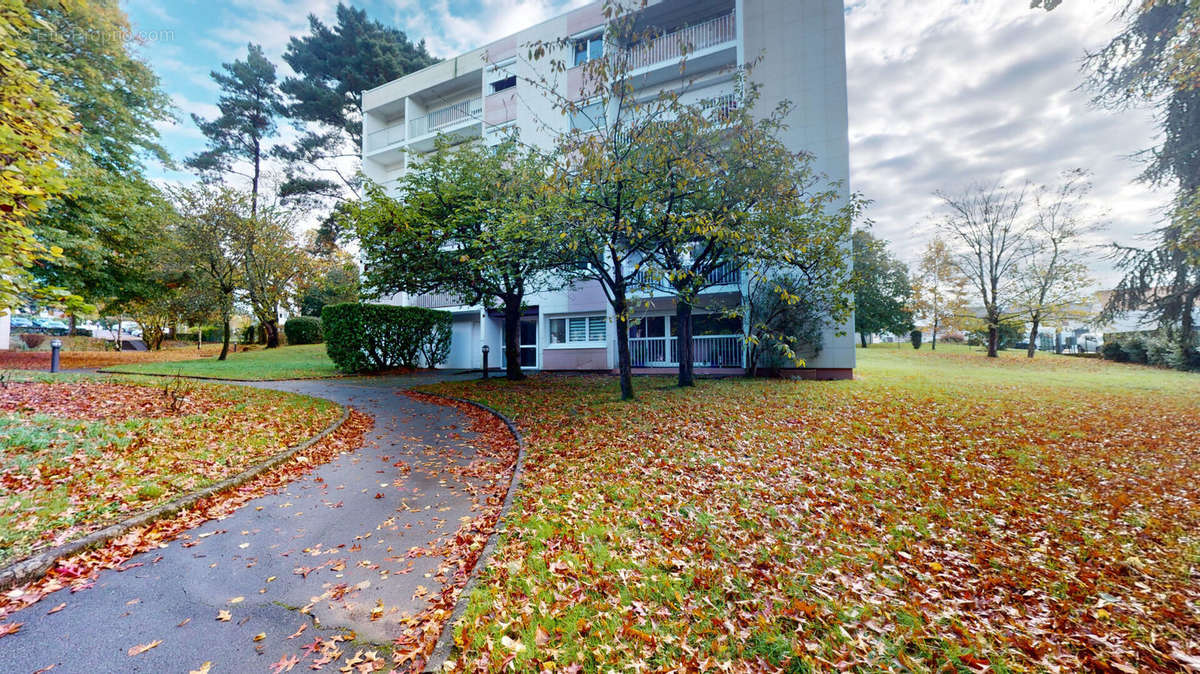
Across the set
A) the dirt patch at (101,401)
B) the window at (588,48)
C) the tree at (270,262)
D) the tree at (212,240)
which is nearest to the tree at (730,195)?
the dirt patch at (101,401)

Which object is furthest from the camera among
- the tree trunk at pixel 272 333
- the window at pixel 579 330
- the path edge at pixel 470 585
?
the tree trunk at pixel 272 333

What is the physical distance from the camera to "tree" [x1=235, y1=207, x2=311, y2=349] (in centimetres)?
1947

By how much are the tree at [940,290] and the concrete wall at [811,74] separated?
16527 millimetres

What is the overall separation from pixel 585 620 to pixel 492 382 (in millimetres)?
11207

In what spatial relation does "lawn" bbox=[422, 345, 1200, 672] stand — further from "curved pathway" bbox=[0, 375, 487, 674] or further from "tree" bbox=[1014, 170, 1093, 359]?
"tree" bbox=[1014, 170, 1093, 359]

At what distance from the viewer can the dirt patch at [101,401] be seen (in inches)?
233

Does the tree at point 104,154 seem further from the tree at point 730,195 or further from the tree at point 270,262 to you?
the tree at point 730,195

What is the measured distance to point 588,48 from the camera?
56.4ft

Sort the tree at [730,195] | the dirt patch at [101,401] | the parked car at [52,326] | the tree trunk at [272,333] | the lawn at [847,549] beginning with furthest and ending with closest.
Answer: the parked car at [52,326] < the tree trunk at [272,333] < the tree at [730,195] < the dirt patch at [101,401] < the lawn at [847,549]

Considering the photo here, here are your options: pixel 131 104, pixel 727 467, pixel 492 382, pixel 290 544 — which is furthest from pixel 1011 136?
pixel 131 104

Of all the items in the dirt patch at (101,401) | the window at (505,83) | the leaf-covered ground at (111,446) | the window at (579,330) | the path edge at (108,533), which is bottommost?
the path edge at (108,533)

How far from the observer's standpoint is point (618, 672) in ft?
7.27

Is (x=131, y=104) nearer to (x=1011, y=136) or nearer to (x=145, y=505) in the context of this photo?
(x=145, y=505)

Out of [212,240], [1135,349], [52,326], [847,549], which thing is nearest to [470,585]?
[847,549]
